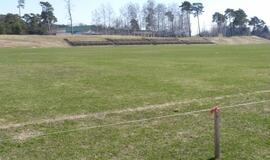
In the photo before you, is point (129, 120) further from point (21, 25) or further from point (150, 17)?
point (150, 17)

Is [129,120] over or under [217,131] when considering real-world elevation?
under

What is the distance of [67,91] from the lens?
16.2 m

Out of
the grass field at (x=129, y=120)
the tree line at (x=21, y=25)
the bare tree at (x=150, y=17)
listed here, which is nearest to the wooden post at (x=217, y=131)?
the grass field at (x=129, y=120)

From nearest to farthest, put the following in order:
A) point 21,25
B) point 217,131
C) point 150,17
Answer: point 217,131, point 21,25, point 150,17

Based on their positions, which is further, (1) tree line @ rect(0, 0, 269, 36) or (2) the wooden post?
(1) tree line @ rect(0, 0, 269, 36)

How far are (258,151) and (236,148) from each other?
16.0 inches

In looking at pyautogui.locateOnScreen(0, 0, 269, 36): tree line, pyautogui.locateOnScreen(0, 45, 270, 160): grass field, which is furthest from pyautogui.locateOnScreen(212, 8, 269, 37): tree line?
pyautogui.locateOnScreen(0, 45, 270, 160): grass field

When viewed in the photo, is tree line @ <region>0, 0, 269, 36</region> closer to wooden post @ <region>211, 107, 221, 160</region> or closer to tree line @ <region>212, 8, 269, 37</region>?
tree line @ <region>212, 8, 269, 37</region>

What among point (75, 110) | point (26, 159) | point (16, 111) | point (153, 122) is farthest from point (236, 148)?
point (16, 111)

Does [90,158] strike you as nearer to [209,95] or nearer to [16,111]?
[16,111]

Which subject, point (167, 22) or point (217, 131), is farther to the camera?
point (167, 22)

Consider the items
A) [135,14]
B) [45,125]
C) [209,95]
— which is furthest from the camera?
[135,14]

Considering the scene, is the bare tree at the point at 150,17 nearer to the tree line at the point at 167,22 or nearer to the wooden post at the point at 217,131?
the tree line at the point at 167,22

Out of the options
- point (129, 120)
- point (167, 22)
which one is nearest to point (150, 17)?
point (167, 22)
